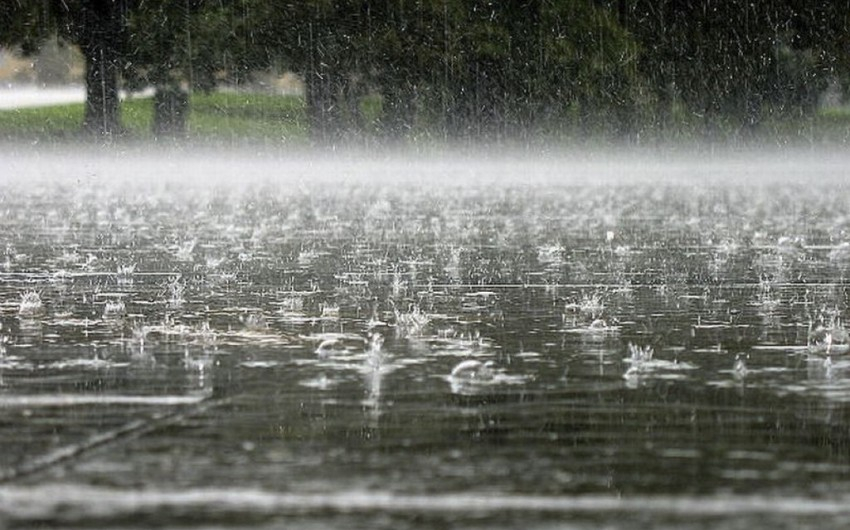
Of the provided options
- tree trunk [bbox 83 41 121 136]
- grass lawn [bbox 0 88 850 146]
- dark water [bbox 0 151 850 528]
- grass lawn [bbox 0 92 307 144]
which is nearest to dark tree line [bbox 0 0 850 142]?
tree trunk [bbox 83 41 121 136]

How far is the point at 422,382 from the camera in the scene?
6418mm

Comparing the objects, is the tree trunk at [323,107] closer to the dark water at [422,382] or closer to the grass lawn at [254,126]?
the grass lawn at [254,126]

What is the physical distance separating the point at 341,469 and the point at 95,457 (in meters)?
0.67

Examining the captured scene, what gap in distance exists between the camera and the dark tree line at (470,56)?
159ft

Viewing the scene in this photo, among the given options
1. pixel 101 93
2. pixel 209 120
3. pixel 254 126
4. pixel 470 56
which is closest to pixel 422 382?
pixel 101 93

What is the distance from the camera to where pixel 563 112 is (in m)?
51.0

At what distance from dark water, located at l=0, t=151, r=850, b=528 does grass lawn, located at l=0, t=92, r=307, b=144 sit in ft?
115

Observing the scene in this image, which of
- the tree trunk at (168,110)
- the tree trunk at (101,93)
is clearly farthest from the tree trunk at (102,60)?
the tree trunk at (168,110)

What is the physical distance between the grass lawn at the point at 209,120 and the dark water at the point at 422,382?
34952mm

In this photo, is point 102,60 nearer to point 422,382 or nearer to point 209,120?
point 209,120

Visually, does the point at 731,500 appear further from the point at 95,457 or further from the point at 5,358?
the point at 5,358

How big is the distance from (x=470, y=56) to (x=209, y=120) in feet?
26.2

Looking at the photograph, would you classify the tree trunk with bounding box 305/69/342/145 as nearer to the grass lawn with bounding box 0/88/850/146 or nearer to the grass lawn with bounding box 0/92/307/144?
the grass lawn with bounding box 0/88/850/146

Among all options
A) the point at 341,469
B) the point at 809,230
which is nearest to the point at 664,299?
the point at 341,469
